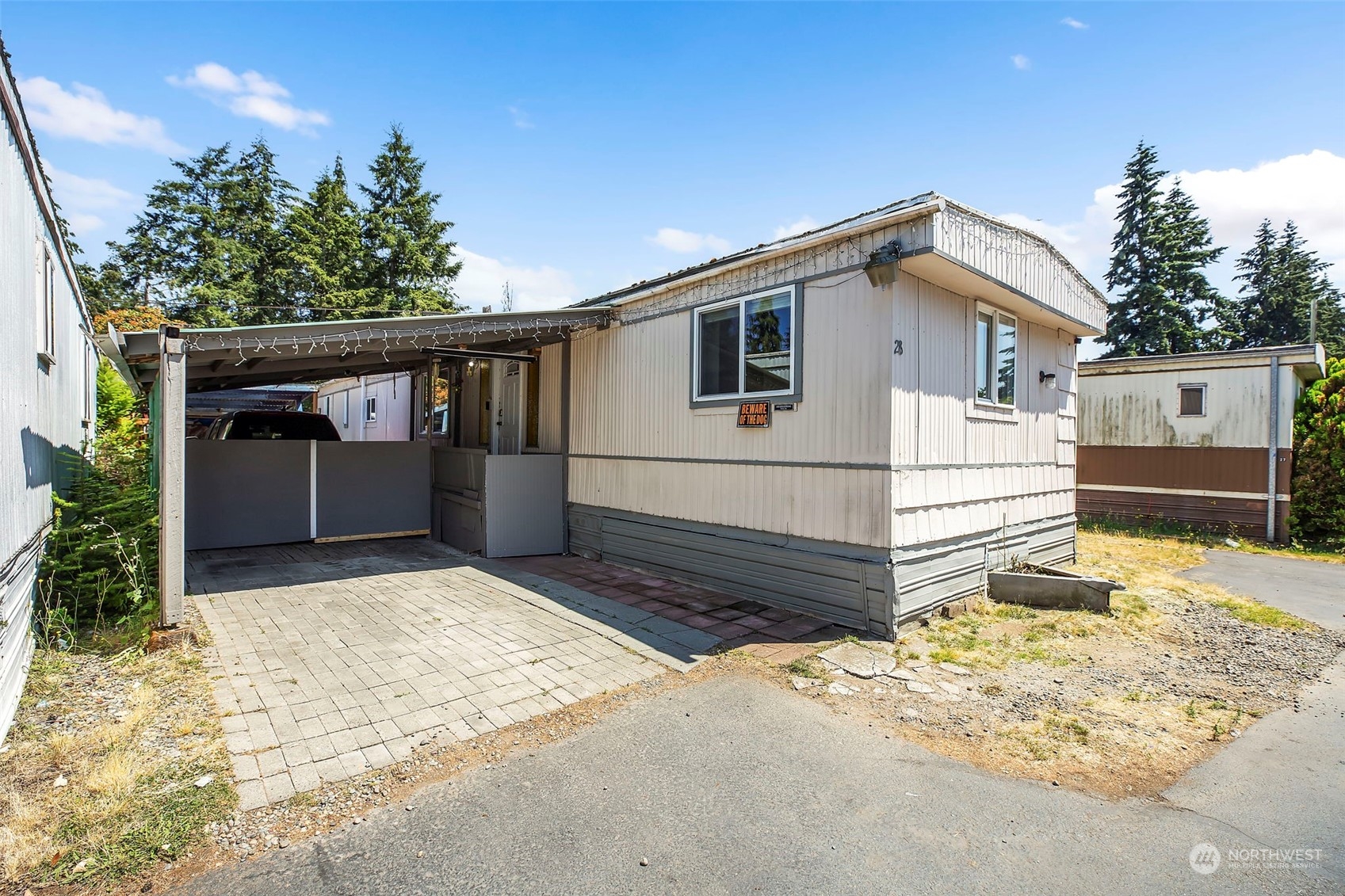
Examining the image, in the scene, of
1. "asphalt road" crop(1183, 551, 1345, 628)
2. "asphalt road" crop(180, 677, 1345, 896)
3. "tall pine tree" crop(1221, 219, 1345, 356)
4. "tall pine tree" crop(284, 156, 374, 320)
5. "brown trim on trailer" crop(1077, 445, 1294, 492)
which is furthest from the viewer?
"tall pine tree" crop(1221, 219, 1345, 356)

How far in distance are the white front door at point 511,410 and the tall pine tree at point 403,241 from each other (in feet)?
56.2

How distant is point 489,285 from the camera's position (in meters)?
31.8

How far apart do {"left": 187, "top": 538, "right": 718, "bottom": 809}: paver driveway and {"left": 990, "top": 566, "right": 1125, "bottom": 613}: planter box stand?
11.0ft

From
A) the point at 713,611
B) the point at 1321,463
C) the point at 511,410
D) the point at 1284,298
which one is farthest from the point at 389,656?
the point at 1284,298

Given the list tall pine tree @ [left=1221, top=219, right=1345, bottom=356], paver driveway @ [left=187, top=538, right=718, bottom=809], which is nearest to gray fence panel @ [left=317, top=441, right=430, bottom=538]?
paver driveway @ [left=187, top=538, right=718, bottom=809]

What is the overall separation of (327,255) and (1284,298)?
42156mm

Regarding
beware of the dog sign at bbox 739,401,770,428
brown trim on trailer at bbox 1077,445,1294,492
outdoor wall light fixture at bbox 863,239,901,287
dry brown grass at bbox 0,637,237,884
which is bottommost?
dry brown grass at bbox 0,637,237,884

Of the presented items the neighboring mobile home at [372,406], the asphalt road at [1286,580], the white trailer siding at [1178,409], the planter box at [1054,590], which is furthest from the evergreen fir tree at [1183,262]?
the neighboring mobile home at [372,406]

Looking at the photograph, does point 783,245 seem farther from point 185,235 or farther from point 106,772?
point 185,235

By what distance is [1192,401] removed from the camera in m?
11.0

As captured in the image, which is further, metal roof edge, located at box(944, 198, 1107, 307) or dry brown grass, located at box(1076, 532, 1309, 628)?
dry brown grass, located at box(1076, 532, 1309, 628)

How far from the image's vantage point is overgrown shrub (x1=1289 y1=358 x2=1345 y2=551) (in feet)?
31.6

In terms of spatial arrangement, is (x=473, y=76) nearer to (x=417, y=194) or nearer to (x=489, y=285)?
(x=417, y=194)

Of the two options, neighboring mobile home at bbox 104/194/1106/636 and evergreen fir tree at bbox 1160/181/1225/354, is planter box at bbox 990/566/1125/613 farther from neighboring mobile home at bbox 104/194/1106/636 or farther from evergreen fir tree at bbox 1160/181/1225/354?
evergreen fir tree at bbox 1160/181/1225/354
